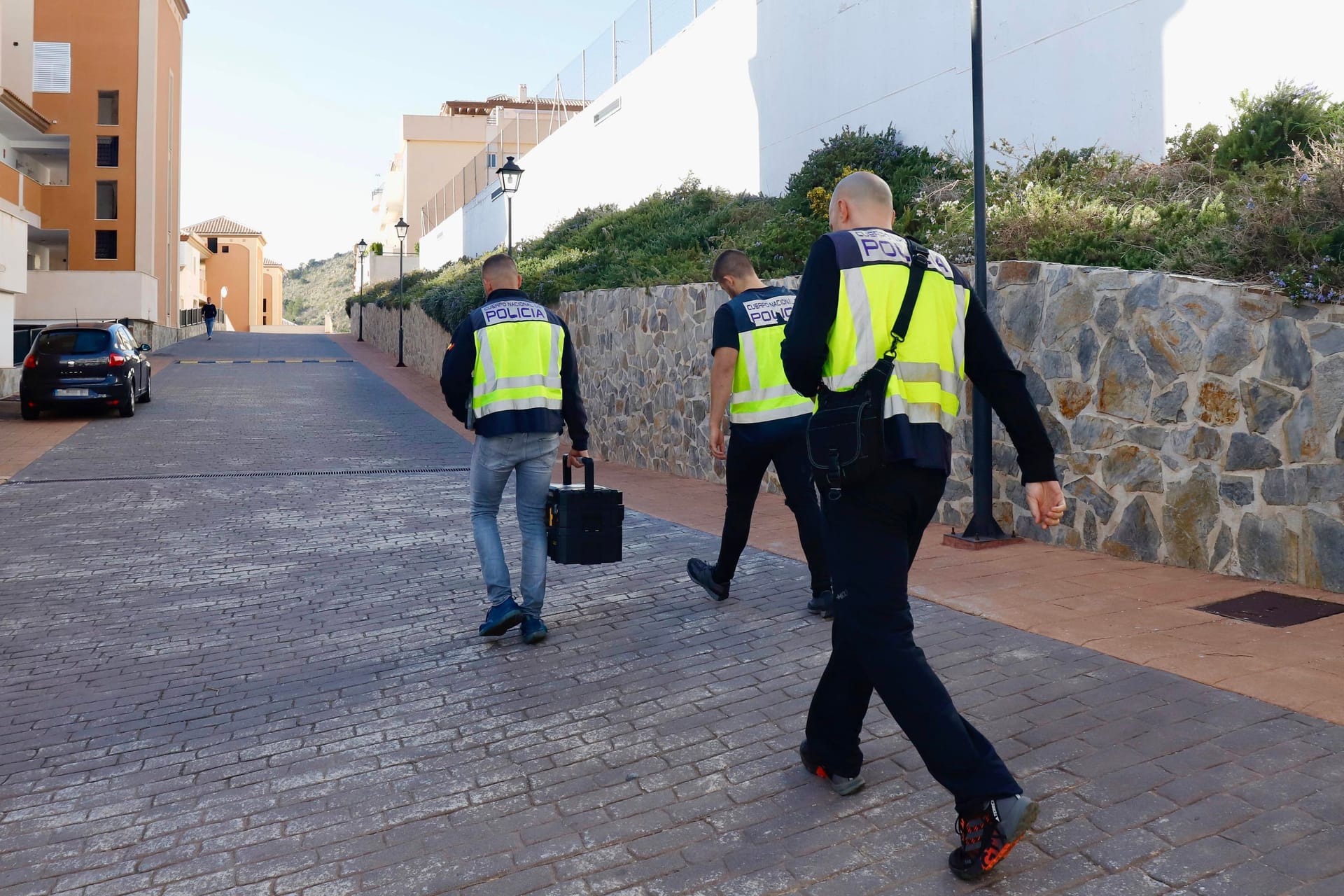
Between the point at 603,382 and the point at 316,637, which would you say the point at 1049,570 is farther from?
the point at 603,382

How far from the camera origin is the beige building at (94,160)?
37812 mm

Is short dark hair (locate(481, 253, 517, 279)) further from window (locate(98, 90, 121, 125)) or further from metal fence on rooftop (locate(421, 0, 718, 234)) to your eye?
window (locate(98, 90, 121, 125))

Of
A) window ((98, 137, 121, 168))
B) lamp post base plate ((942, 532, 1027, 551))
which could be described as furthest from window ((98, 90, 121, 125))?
lamp post base plate ((942, 532, 1027, 551))

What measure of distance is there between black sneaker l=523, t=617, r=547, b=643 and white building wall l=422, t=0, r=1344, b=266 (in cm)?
742

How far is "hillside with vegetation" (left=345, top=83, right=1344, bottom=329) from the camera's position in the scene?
21.9 feet

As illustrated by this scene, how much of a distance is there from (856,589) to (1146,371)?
447cm

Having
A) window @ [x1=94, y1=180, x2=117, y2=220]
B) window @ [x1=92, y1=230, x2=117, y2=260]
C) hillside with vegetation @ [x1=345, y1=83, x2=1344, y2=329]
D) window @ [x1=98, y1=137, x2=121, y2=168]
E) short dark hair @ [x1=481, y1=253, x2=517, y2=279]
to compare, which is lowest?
short dark hair @ [x1=481, y1=253, x2=517, y2=279]

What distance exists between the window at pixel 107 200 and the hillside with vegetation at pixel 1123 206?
93.4 ft

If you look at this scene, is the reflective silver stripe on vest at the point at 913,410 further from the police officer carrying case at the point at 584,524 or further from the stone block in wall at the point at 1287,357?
the stone block in wall at the point at 1287,357

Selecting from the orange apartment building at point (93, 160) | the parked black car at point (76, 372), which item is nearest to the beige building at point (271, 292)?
the orange apartment building at point (93, 160)

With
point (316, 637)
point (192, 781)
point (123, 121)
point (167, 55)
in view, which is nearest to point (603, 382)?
point (316, 637)

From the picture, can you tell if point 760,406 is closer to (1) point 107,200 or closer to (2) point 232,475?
(2) point 232,475

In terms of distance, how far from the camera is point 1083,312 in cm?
732

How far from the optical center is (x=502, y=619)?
5465 mm
